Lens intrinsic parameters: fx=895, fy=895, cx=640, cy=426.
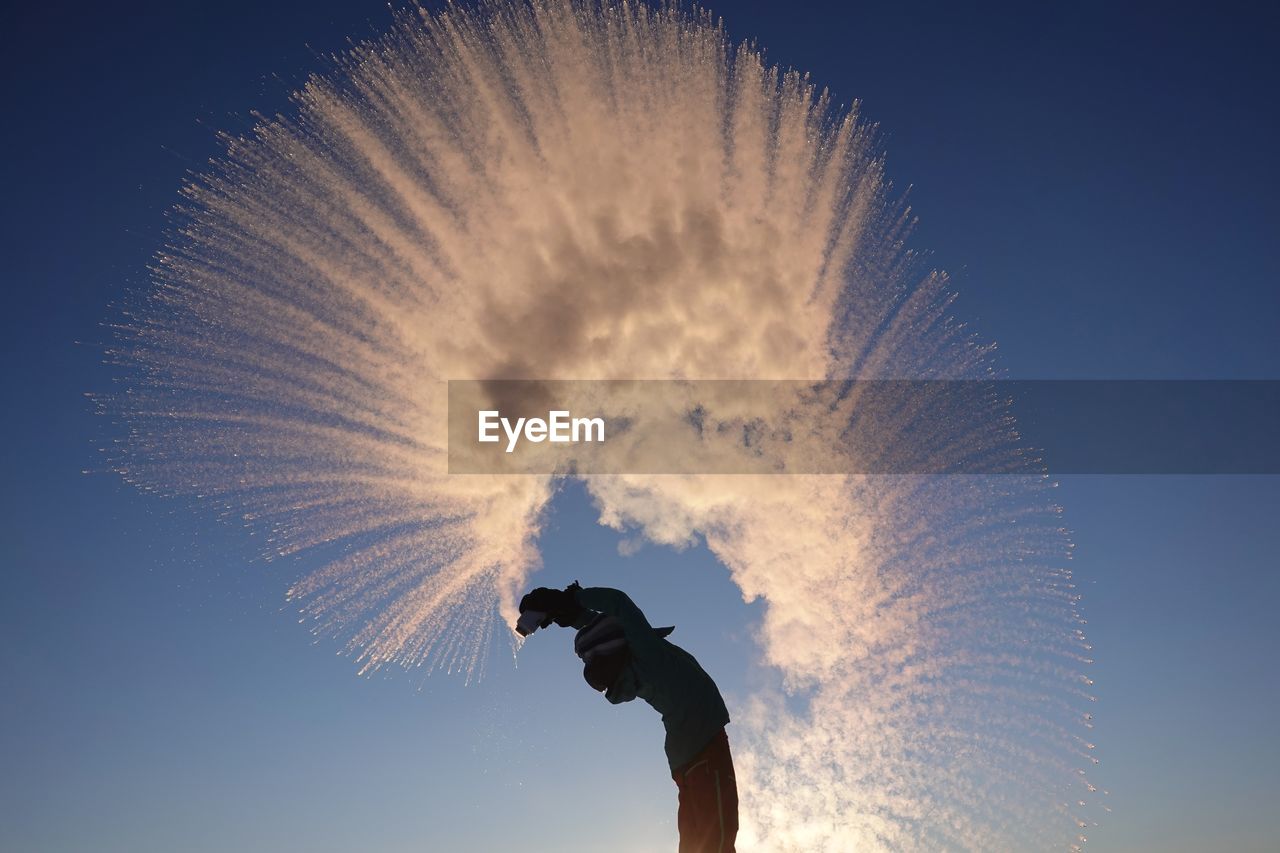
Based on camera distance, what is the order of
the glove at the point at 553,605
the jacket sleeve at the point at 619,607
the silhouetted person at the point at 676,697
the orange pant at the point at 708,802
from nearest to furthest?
the orange pant at the point at 708,802, the silhouetted person at the point at 676,697, the jacket sleeve at the point at 619,607, the glove at the point at 553,605

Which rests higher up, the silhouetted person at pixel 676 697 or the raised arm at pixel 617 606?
the raised arm at pixel 617 606

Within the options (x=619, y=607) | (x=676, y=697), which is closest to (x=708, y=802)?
(x=676, y=697)

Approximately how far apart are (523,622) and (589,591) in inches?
29.0

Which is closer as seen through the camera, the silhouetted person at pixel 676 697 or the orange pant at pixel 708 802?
the orange pant at pixel 708 802

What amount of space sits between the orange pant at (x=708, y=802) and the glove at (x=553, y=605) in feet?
6.09

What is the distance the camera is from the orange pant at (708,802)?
8.46m

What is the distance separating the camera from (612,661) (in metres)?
8.77

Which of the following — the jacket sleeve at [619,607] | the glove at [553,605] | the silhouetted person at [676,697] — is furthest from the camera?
the glove at [553,605]

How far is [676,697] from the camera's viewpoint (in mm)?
8789

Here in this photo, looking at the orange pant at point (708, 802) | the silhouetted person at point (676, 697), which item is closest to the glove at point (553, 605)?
the silhouetted person at point (676, 697)

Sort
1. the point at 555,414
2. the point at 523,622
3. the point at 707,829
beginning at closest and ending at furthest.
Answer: the point at 707,829 < the point at 523,622 < the point at 555,414

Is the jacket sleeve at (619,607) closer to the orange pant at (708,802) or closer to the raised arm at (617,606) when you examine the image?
the raised arm at (617,606)

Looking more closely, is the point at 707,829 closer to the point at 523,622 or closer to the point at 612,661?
the point at 612,661

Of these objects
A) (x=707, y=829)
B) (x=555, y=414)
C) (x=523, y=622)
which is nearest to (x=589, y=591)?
(x=523, y=622)
